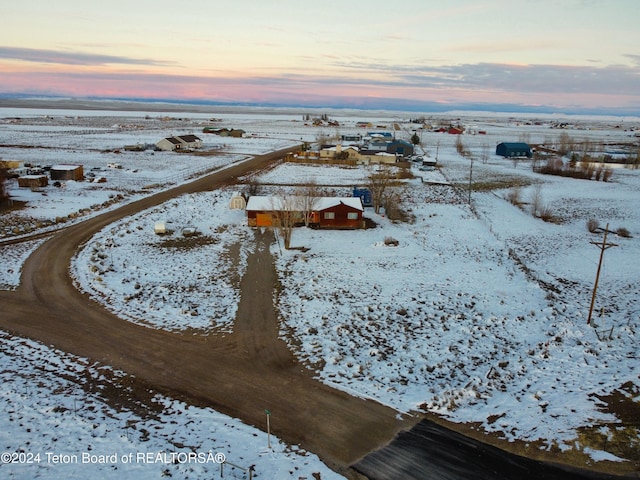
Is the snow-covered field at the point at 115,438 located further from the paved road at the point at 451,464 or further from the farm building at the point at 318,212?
the farm building at the point at 318,212

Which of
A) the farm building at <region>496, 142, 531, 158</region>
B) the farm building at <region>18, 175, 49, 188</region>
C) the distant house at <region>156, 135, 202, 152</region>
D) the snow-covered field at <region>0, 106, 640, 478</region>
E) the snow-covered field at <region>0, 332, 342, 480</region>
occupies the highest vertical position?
the farm building at <region>496, 142, 531, 158</region>

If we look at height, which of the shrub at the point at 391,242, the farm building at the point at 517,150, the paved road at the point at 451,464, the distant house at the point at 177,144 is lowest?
→ the paved road at the point at 451,464

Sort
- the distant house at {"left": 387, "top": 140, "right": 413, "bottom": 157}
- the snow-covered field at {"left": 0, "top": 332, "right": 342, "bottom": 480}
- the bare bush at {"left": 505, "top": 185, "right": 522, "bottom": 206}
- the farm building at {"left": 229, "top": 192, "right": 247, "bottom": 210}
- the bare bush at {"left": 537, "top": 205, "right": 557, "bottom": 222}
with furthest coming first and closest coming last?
the distant house at {"left": 387, "top": 140, "right": 413, "bottom": 157}, the bare bush at {"left": 505, "top": 185, "right": 522, "bottom": 206}, the bare bush at {"left": 537, "top": 205, "right": 557, "bottom": 222}, the farm building at {"left": 229, "top": 192, "right": 247, "bottom": 210}, the snow-covered field at {"left": 0, "top": 332, "right": 342, "bottom": 480}

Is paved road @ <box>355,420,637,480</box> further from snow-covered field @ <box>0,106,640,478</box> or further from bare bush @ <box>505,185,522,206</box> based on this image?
bare bush @ <box>505,185,522,206</box>

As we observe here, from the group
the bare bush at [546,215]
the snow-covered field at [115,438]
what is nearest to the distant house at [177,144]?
the bare bush at [546,215]

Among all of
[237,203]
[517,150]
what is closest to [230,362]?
[237,203]

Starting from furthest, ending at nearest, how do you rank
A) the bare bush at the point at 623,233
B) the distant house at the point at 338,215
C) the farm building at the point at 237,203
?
the farm building at the point at 237,203
the bare bush at the point at 623,233
the distant house at the point at 338,215

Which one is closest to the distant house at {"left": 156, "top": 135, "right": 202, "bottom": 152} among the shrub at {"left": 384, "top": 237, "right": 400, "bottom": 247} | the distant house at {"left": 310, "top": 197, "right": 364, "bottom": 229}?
the distant house at {"left": 310, "top": 197, "right": 364, "bottom": 229}
